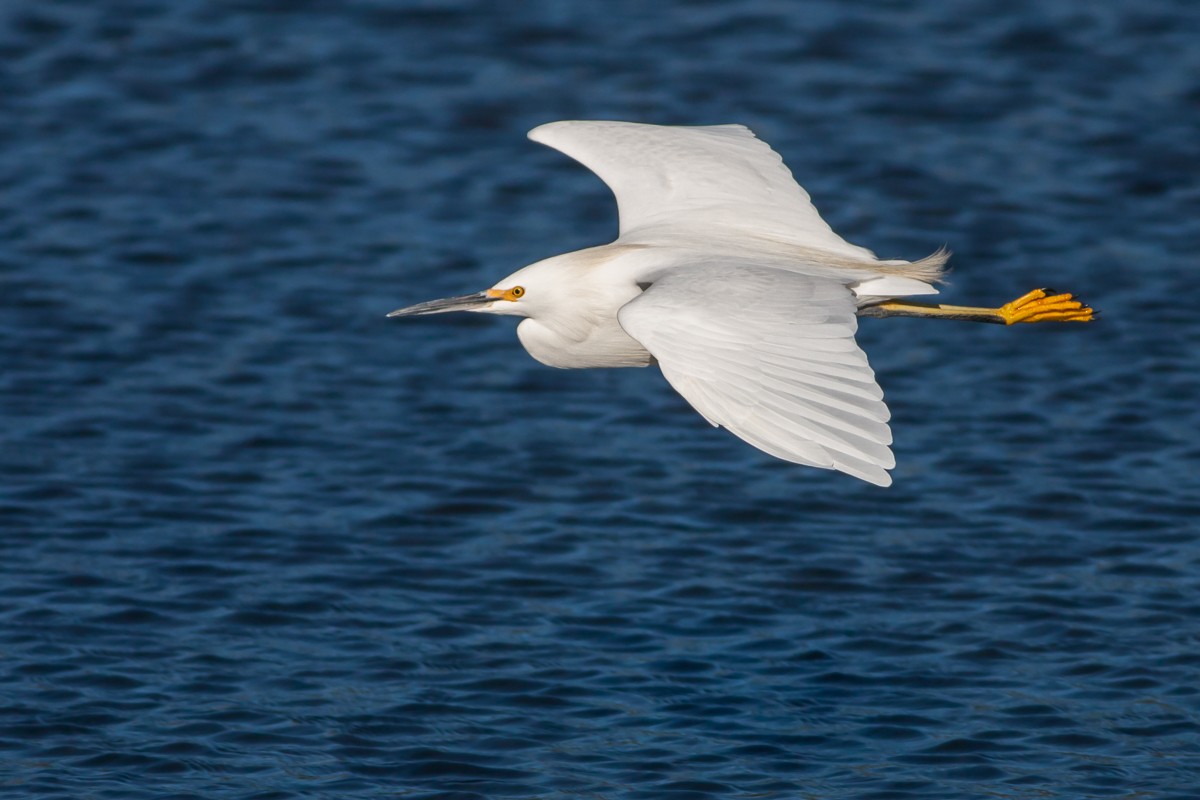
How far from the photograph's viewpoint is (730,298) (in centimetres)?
683

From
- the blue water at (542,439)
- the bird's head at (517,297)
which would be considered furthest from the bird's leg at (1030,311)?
the bird's head at (517,297)

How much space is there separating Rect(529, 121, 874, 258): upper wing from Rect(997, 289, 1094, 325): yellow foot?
1.08 meters

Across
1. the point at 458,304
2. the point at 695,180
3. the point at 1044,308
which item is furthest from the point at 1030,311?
the point at 458,304

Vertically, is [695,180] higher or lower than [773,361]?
higher

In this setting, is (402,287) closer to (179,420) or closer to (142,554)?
(179,420)

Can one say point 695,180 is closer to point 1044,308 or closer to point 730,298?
point 1044,308

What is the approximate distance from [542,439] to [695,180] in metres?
2.46

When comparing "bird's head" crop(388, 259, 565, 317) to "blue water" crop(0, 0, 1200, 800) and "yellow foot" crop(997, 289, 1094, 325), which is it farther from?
"yellow foot" crop(997, 289, 1094, 325)

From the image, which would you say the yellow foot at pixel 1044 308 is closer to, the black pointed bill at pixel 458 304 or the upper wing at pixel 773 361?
the upper wing at pixel 773 361

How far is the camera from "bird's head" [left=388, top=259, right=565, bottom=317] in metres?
8.07

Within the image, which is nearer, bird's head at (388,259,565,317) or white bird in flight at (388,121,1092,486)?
white bird in flight at (388,121,1092,486)

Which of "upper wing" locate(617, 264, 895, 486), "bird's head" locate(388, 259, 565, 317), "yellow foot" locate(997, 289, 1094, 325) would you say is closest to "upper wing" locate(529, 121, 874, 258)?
"bird's head" locate(388, 259, 565, 317)

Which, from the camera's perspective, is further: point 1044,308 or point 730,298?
point 1044,308

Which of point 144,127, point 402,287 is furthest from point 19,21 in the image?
point 402,287
